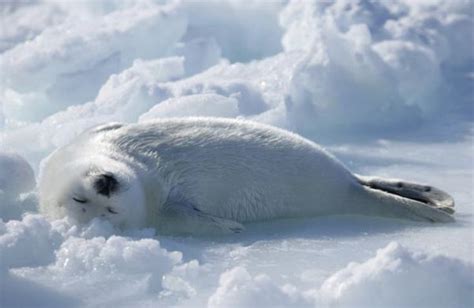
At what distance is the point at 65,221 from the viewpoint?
12.7ft

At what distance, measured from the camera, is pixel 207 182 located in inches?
167

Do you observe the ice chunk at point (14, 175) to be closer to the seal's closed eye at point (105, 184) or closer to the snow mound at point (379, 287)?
the seal's closed eye at point (105, 184)

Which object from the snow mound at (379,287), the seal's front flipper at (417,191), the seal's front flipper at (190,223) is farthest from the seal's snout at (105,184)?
the seal's front flipper at (417,191)

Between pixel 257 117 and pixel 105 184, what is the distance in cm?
257

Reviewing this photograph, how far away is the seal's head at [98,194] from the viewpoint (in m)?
3.90

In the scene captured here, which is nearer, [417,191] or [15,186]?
[417,191]

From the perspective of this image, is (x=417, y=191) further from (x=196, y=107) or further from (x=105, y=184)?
(x=196, y=107)

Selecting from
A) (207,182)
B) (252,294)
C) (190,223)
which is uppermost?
(207,182)

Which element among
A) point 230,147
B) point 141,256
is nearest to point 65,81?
point 230,147

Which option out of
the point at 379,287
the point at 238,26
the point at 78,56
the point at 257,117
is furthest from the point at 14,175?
the point at 238,26

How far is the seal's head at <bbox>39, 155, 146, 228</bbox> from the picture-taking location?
390 cm

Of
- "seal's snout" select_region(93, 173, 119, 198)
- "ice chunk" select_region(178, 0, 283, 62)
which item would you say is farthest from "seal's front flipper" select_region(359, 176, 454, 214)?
"ice chunk" select_region(178, 0, 283, 62)

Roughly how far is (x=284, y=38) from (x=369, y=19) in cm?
93

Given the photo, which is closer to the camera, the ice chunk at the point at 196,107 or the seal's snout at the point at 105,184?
the seal's snout at the point at 105,184
